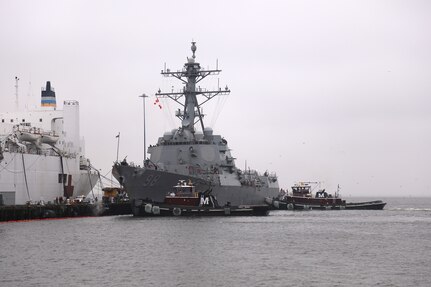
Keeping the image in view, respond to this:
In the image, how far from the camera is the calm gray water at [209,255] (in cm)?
2747

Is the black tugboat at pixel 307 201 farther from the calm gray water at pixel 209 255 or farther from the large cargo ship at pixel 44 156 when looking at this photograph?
the calm gray water at pixel 209 255

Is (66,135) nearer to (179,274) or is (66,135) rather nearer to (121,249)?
(121,249)

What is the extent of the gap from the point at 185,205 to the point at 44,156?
16339 millimetres

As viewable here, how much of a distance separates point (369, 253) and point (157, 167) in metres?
29.2

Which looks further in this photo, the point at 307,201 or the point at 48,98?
the point at 307,201

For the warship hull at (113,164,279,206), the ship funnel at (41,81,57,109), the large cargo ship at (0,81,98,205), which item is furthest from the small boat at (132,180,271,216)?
the ship funnel at (41,81,57,109)

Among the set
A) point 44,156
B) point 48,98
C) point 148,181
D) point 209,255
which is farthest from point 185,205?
point 48,98

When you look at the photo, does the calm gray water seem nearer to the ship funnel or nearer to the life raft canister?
the life raft canister

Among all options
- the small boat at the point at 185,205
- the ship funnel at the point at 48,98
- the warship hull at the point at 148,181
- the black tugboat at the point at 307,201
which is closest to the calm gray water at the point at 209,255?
the small boat at the point at 185,205

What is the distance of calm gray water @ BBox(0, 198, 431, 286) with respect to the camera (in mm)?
27469

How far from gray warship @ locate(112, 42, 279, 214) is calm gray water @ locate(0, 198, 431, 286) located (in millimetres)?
7575

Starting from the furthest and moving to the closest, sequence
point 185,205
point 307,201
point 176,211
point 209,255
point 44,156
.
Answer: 1. point 307,201
2. point 44,156
3. point 185,205
4. point 176,211
5. point 209,255

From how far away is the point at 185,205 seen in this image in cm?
5575

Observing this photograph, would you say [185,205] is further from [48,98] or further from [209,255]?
[48,98]
